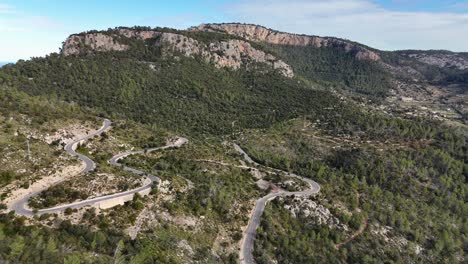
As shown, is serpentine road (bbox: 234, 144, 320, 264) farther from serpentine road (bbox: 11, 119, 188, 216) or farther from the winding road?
serpentine road (bbox: 11, 119, 188, 216)

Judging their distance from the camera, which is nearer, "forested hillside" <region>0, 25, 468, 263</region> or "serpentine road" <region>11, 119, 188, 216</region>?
"serpentine road" <region>11, 119, 188, 216</region>

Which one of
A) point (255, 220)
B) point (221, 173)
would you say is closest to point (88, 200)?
point (255, 220)

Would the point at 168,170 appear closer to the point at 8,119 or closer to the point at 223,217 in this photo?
the point at 223,217

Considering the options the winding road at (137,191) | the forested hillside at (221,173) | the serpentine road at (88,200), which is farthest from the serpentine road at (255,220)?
the serpentine road at (88,200)

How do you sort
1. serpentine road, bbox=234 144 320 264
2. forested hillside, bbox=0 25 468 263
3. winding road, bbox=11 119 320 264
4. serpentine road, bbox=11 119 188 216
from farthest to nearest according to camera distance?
serpentine road, bbox=234 144 320 264
forested hillside, bbox=0 25 468 263
winding road, bbox=11 119 320 264
serpentine road, bbox=11 119 188 216

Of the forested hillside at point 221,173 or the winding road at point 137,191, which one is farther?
the forested hillside at point 221,173

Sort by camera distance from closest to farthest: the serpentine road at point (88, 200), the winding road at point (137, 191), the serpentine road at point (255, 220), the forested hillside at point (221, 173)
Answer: the serpentine road at point (88, 200)
the winding road at point (137, 191)
the forested hillside at point (221, 173)
the serpentine road at point (255, 220)

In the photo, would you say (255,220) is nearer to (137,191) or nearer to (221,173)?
(221,173)

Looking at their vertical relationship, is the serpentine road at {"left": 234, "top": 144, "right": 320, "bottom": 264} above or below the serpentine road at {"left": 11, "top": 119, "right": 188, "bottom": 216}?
below

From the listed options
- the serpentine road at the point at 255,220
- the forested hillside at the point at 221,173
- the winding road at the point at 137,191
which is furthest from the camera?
the serpentine road at the point at 255,220

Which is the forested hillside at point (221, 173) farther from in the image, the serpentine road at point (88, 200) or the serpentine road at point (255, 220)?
the serpentine road at point (88, 200)

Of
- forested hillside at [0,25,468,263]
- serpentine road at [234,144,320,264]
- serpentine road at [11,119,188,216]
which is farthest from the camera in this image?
serpentine road at [234,144,320,264]

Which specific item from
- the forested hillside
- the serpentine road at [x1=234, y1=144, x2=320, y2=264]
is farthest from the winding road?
the forested hillside
